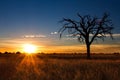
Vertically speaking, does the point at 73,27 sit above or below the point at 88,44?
above

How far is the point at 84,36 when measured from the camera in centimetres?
4684

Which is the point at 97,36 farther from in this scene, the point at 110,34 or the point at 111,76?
the point at 111,76

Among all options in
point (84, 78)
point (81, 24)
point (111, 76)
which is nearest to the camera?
point (84, 78)

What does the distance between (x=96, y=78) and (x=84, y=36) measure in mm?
36033

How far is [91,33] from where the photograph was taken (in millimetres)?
46938

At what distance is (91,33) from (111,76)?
35732 mm

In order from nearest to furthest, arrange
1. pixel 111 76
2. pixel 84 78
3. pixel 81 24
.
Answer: pixel 84 78
pixel 111 76
pixel 81 24

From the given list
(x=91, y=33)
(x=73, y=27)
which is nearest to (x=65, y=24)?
(x=73, y=27)

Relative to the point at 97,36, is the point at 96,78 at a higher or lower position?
lower

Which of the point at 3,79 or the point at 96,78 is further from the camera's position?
the point at 3,79

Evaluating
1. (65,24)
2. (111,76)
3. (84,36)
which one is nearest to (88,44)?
(84,36)

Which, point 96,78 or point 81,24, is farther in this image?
point 81,24

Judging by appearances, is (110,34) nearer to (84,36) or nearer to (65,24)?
(84,36)

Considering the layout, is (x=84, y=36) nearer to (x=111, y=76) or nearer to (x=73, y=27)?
(x=73, y=27)
